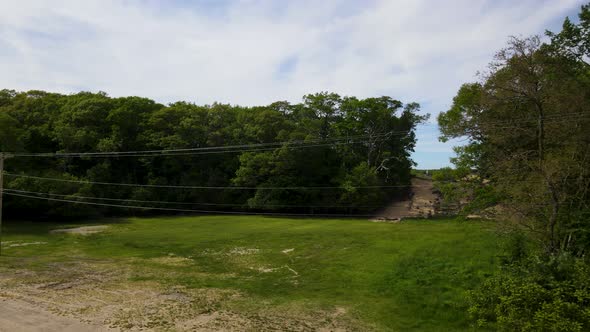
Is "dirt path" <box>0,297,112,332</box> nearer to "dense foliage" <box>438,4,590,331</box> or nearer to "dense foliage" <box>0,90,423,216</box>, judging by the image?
"dense foliage" <box>438,4,590,331</box>

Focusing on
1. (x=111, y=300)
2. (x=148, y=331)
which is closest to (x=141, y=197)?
(x=111, y=300)

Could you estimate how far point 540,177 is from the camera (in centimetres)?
1538

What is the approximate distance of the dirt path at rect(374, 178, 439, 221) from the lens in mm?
51672

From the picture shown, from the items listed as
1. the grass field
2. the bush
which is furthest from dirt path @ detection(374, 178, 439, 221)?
the bush

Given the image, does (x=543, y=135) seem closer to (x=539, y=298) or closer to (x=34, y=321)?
(x=539, y=298)

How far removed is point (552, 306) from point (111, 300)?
14821 millimetres

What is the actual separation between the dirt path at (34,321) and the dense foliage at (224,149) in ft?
113

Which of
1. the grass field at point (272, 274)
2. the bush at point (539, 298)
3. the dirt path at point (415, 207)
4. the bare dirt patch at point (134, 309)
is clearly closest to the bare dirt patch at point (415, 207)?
the dirt path at point (415, 207)

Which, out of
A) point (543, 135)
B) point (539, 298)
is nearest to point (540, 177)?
point (543, 135)

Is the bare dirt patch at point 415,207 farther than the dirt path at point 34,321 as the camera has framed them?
Yes

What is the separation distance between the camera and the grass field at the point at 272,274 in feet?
47.1

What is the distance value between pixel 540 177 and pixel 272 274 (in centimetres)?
1299

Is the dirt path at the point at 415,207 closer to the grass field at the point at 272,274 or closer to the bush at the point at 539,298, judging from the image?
the grass field at the point at 272,274

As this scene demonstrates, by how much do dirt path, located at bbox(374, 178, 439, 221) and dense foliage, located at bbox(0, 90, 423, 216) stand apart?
84.8 inches
